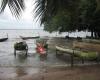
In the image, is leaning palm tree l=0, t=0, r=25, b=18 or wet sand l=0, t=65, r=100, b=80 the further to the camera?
wet sand l=0, t=65, r=100, b=80

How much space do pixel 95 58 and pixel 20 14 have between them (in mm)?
16260

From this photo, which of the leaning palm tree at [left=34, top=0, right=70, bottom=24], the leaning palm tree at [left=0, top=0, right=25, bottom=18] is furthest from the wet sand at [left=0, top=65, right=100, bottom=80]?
the leaning palm tree at [left=0, top=0, right=25, bottom=18]

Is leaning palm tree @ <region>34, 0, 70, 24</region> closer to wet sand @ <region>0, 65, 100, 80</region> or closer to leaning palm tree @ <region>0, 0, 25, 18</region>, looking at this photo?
leaning palm tree @ <region>0, 0, 25, 18</region>

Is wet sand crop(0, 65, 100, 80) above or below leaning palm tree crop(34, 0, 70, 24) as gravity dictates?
below

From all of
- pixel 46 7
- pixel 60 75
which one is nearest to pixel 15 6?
pixel 46 7

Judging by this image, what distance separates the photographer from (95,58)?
19156mm

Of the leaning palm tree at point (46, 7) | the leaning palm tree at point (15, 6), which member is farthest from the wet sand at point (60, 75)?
the leaning palm tree at point (15, 6)

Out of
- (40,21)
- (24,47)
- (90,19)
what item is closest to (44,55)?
(24,47)

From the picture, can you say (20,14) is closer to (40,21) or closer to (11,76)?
(40,21)

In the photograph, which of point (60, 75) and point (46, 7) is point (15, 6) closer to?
point (46, 7)

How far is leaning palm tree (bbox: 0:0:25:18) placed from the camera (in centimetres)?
327

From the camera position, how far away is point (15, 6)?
3.31 m

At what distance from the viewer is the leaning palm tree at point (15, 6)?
10.7 feet

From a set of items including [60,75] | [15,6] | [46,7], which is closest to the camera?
[15,6]
